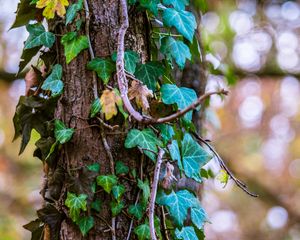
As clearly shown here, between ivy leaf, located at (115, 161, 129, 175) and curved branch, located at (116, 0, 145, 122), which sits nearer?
curved branch, located at (116, 0, 145, 122)

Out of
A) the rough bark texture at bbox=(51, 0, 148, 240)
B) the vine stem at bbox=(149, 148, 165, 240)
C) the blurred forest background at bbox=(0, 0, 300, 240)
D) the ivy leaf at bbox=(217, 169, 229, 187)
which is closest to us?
the vine stem at bbox=(149, 148, 165, 240)

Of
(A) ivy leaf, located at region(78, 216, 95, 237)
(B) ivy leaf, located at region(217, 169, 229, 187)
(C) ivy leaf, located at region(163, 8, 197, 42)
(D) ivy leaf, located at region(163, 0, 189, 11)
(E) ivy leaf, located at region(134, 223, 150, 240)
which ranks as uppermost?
(D) ivy leaf, located at region(163, 0, 189, 11)

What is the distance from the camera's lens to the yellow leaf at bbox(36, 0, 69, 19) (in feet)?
3.43

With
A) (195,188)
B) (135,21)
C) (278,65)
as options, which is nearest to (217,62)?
(195,188)

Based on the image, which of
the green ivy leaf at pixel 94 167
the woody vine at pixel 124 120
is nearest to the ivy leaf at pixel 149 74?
the woody vine at pixel 124 120

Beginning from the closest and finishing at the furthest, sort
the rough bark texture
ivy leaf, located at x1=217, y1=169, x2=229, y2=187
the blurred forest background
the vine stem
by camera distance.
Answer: the vine stem, the rough bark texture, ivy leaf, located at x1=217, y1=169, x2=229, y2=187, the blurred forest background

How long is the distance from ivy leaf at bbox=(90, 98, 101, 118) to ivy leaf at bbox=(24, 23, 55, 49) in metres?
0.19

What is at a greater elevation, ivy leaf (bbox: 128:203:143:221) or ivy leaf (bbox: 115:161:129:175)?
ivy leaf (bbox: 115:161:129:175)

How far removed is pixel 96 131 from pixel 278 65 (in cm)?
347

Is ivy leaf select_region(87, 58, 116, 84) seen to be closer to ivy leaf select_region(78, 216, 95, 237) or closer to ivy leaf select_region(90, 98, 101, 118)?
ivy leaf select_region(90, 98, 101, 118)

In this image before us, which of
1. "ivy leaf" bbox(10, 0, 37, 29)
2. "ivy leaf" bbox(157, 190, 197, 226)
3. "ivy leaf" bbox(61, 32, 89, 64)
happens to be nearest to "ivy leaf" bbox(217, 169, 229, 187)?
"ivy leaf" bbox(157, 190, 197, 226)

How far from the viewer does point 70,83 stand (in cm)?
108

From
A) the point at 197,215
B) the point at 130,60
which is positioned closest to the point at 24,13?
the point at 130,60

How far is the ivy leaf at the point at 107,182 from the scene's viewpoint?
3.26 feet
